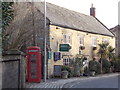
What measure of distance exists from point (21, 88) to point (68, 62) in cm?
1397

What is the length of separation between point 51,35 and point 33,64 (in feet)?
21.4

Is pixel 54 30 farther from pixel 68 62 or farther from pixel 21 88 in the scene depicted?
pixel 21 88

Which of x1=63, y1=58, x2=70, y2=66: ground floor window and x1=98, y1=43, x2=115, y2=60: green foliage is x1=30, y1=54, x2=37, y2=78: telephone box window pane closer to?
x1=63, y1=58, x2=70, y2=66: ground floor window

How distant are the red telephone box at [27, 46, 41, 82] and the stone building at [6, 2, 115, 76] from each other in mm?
1556

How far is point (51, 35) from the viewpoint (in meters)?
21.9

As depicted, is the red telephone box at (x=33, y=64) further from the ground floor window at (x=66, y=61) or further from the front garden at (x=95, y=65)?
the ground floor window at (x=66, y=61)

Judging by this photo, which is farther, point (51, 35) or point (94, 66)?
point (94, 66)

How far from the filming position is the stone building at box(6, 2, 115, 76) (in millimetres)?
17688

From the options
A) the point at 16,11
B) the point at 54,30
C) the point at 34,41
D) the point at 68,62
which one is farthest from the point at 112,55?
the point at 16,11

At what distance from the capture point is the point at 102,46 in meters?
29.2

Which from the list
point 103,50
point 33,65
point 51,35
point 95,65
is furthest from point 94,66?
point 33,65

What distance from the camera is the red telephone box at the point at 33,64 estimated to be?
51.9 feet

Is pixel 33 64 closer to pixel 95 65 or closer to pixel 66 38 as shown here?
pixel 66 38

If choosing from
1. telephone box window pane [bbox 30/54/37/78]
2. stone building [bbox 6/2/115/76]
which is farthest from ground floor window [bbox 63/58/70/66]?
telephone box window pane [bbox 30/54/37/78]
